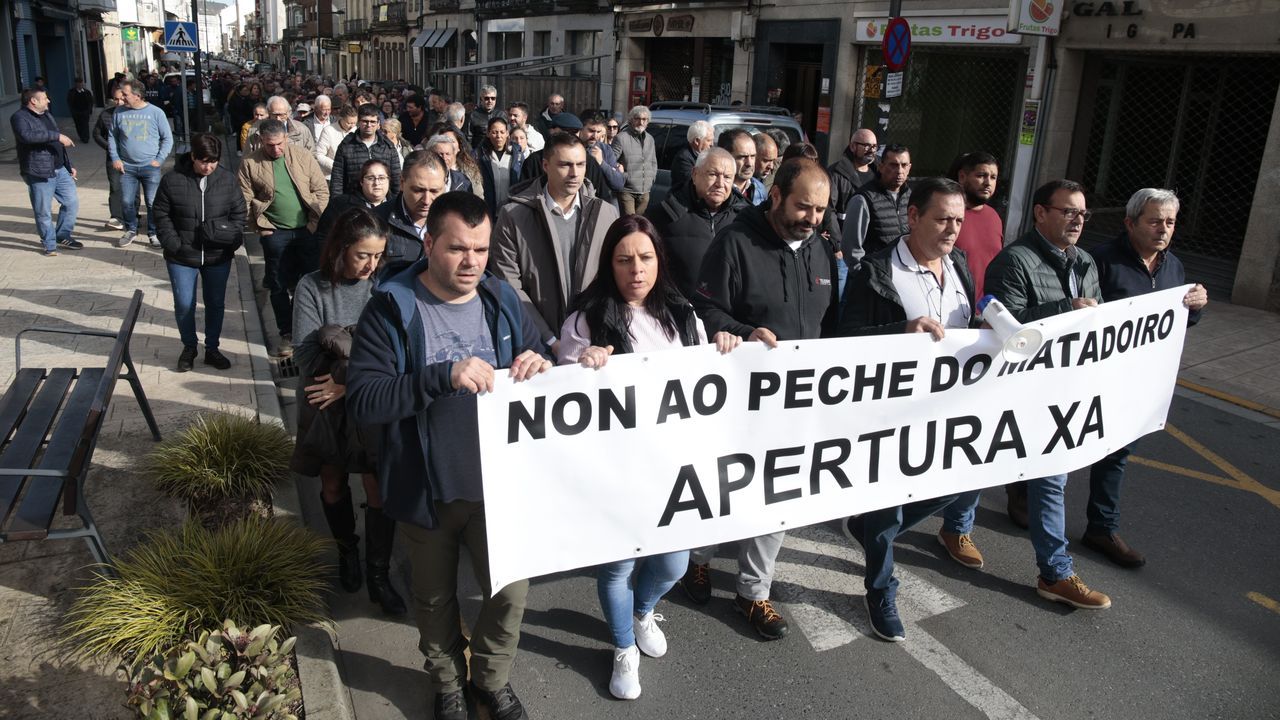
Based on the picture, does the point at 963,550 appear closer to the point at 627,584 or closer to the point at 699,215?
the point at 627,584

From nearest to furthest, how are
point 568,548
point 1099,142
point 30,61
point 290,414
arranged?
point 568,548
point 290,414
point 1099,142
point 30,61

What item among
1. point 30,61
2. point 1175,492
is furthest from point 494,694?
point 30,61

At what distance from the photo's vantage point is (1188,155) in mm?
13367

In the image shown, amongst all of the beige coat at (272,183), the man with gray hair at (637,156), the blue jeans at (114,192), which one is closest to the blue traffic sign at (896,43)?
the man with gray hair at (637,156)

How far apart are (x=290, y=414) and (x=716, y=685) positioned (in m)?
3.80

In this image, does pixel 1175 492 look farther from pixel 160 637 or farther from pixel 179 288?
pixel 179 288

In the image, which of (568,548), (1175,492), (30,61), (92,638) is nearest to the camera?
(568,548)

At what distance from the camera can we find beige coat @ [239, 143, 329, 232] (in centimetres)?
734

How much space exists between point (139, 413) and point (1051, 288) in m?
5.29

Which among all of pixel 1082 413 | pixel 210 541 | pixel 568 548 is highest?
pixel 1082 413

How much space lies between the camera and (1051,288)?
4.23 m

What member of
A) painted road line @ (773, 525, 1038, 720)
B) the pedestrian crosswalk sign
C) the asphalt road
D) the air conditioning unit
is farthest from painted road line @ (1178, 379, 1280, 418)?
the pedestrian crosswalk sign

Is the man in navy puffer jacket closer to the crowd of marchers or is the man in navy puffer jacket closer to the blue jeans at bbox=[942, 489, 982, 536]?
the crowd of marchers

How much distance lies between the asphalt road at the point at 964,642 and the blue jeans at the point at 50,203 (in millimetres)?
8756
